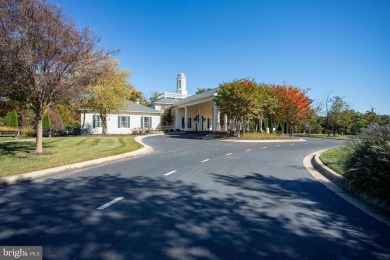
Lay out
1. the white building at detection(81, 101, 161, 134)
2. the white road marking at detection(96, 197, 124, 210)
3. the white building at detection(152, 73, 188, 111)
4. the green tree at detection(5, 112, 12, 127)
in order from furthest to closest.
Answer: the white building at detection(152, 73, 188, 111), the green tree at detection(5, 112, 12, 127), the white building at detection(81, 101, 161, 134), the white road marking at detection(96, 197, 124, 210)

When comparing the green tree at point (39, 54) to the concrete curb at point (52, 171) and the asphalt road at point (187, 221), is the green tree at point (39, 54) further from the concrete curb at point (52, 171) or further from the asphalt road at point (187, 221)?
the asphalt road at point (187, 221)

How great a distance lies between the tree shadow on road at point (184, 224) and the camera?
333 centimetres

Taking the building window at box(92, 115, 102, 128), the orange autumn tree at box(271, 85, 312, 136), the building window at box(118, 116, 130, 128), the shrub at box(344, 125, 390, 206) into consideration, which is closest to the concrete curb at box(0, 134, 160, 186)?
the shrub at box(344, 125, 390, 206)

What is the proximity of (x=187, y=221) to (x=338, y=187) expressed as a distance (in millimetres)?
4677

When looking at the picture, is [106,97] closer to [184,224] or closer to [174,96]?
[174,96]

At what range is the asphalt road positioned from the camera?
3.35 meters

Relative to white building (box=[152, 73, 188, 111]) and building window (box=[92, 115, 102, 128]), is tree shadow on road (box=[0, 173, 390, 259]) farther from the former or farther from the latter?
white building (box=[152, 73, 188, 111])

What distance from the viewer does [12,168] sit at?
8.57 m

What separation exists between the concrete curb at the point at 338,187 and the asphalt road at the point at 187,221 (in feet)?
0.73

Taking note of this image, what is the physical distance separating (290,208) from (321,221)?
725mm

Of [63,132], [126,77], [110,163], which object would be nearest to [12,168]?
[110,163]

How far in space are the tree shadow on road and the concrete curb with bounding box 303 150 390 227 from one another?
0.32 metres

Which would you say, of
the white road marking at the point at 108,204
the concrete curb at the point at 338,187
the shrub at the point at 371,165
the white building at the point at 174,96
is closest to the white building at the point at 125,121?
the white building at the point at 174,96

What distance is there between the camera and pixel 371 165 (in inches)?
210
